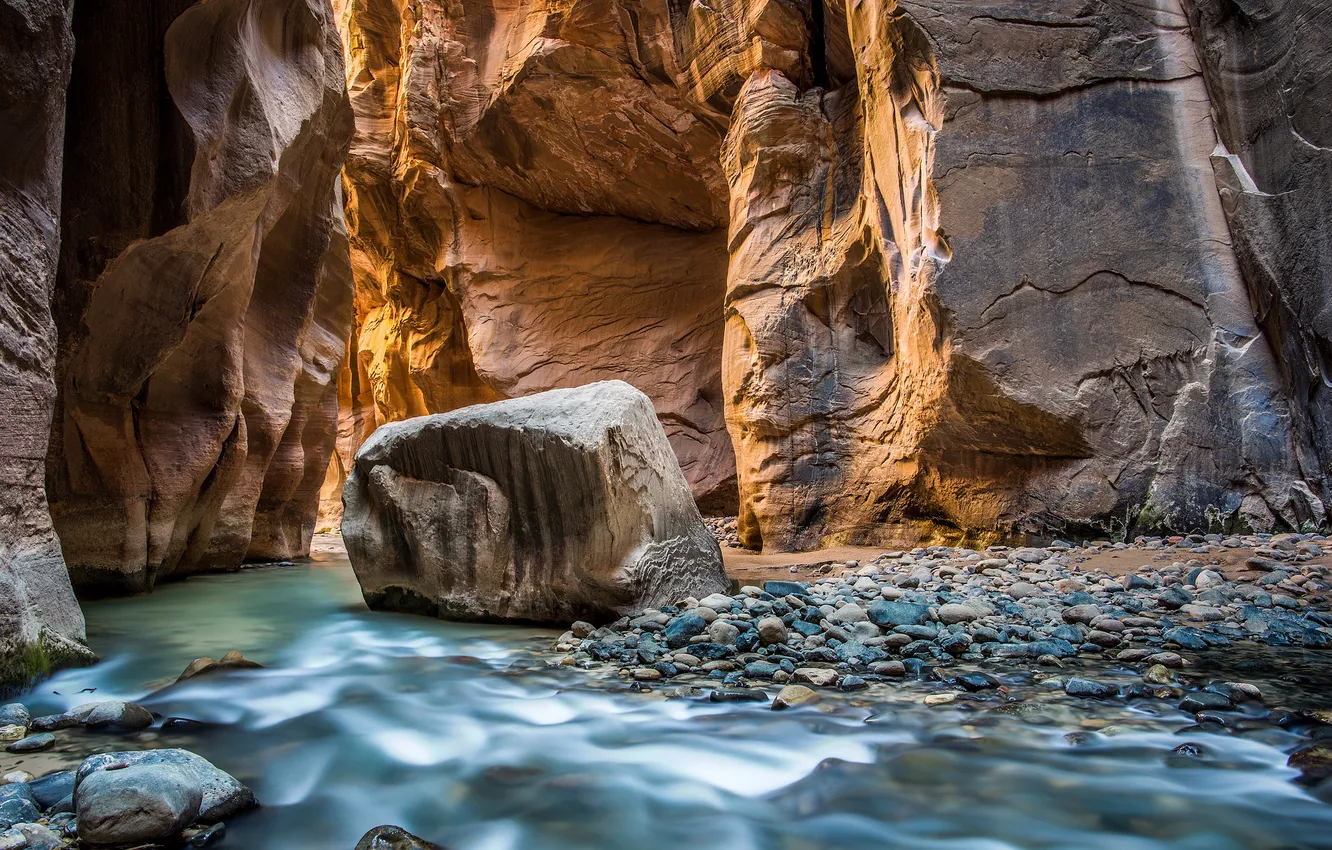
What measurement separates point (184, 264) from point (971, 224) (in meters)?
5.88

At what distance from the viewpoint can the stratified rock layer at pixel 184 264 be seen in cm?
430

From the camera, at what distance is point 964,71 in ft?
21.3

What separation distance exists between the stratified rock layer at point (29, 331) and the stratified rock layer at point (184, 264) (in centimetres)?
121

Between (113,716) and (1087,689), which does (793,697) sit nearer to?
(1087,689)

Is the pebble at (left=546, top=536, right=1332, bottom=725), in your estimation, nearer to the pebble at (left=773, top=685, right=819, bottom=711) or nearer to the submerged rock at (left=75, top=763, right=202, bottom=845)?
the pebble at (left=773, top=685, right=819, bottom=711)

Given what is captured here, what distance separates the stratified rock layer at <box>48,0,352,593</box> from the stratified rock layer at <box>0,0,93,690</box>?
3.98 ft

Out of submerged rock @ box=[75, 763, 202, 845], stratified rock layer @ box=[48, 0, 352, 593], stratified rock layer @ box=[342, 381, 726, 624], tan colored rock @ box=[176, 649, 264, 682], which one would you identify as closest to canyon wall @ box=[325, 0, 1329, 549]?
stratified rock layer @ box=[342, 381, 726, 624]

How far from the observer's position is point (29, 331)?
3010 millimetres

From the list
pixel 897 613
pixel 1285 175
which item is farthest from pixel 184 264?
pixel 1285 175

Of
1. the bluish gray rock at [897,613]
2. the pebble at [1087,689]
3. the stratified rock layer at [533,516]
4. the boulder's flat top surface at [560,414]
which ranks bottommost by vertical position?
the pebble at [1087,689]

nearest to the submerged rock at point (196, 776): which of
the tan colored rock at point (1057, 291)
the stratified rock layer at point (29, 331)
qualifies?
the stratified rock layer at point (29, 331)

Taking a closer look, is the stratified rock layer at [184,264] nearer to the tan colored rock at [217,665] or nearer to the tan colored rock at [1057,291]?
the tan colored rock at [217,665]

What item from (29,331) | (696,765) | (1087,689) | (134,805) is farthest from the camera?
(29,331)

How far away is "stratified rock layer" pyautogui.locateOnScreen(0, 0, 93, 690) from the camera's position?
2826 millimetres
